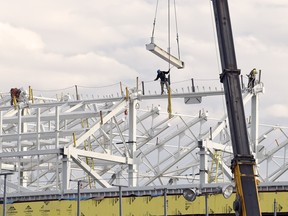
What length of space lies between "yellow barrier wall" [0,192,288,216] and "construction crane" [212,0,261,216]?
130 feet

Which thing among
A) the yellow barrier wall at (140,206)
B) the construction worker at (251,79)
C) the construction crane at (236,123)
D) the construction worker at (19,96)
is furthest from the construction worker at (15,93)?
the construction crane at (236,123)

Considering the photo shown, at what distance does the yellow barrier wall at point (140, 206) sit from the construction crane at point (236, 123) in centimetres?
3961

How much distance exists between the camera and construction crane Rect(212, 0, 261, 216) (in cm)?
4197

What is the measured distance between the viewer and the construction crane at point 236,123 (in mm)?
41969

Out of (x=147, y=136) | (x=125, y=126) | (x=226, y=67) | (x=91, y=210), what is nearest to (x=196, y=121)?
(x=147, y=136)

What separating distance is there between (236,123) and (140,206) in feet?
145

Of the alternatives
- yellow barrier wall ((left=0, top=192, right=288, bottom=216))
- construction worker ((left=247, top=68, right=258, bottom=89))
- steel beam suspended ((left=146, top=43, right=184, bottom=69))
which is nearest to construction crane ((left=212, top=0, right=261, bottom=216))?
steel beam suspended ((left=146, top=43, right=184, bottom=69))

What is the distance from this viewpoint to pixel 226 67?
43.6 m

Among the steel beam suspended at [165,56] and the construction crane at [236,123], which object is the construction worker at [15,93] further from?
the construction crane at [236,123]

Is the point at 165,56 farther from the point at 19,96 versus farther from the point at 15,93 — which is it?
the point at 19,96

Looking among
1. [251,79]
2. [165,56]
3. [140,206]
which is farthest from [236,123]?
[251,79]

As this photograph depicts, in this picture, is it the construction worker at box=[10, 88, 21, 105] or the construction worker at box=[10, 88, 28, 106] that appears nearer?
the construction worker at box=[10, 88, 21, 105]

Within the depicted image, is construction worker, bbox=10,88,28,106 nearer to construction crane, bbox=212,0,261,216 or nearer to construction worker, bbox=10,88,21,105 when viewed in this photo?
construction worker, bbox=10,88,21,105

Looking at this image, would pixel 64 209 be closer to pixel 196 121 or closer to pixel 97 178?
pixel 97 178
